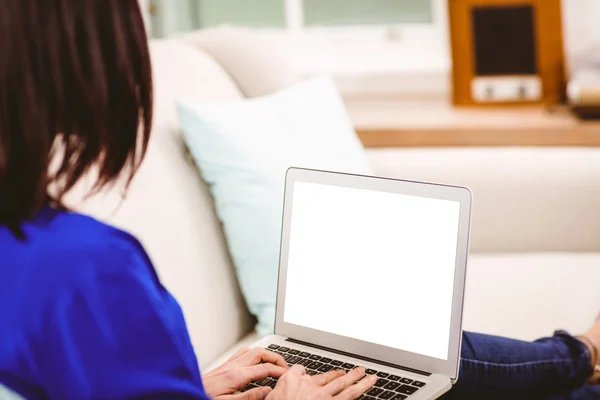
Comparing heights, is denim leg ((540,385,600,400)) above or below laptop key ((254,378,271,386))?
below

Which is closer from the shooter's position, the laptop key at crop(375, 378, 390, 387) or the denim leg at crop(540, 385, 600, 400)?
the laptop key at crop(375, 378, 390, 387)

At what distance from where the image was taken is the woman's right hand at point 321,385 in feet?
3.13

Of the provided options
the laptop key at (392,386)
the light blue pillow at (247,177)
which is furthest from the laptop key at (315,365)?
the light blue pillow at (247,177)

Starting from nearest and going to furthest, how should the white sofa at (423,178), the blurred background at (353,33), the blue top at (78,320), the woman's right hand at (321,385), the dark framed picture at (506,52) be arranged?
the blue top at (78,320), the woman's right hand at (321,385), the white sofa at (423,178), the dark framed picture at (506,52), the blurred background at (353,33)

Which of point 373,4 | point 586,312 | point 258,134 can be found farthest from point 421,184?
point 373,4

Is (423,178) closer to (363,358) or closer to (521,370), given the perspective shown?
(521,370)

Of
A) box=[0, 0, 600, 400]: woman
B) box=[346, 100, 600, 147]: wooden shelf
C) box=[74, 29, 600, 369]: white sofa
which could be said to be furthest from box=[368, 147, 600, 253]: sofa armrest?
box=[0, 0, 600, 400]: woman

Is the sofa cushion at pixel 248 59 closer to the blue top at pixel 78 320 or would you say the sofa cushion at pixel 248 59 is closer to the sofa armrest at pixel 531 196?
the sofa armrest at pixel 531 196

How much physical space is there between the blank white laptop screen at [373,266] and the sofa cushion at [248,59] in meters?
0.72

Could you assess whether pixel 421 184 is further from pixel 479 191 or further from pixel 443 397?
pixel 479 191

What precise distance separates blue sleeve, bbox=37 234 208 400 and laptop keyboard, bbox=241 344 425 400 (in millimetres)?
367

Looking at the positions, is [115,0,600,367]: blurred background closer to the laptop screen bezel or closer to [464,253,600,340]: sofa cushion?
[464,253,600,340]: sofa cushion

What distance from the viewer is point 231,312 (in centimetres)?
148

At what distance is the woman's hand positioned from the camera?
3.26ft
